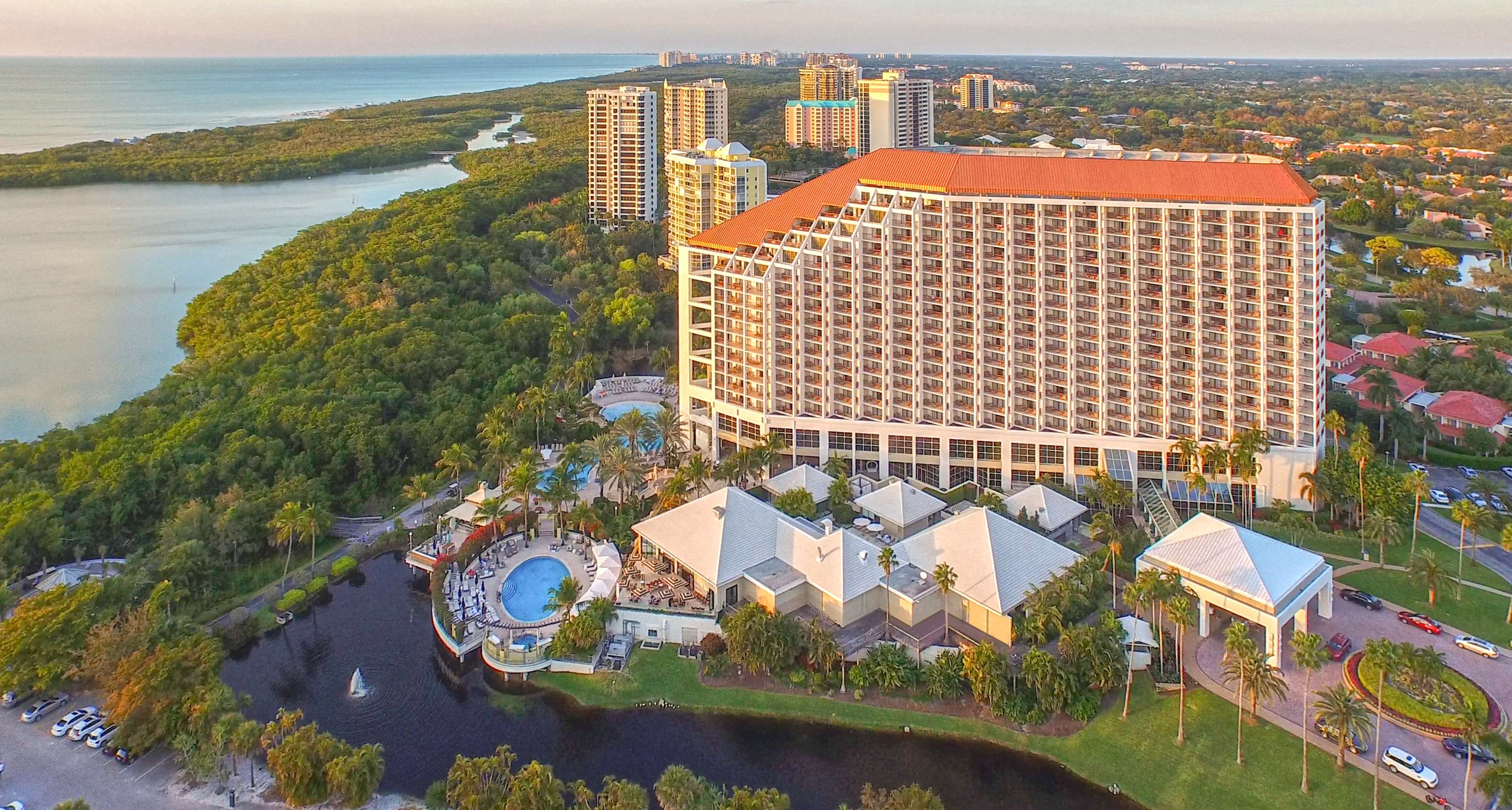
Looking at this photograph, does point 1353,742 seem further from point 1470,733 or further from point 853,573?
point 853,573

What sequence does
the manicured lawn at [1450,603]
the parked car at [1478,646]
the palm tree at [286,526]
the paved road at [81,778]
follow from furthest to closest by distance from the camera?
1. the palm tree at [286,526]
2. the manicured lawn at [1450,603]
3. the parked car at [1478,646]
4. the paved road at [81,778]

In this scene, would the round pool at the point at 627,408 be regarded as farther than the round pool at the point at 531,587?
Yes

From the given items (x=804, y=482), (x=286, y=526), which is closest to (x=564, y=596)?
(x=286, y=526)

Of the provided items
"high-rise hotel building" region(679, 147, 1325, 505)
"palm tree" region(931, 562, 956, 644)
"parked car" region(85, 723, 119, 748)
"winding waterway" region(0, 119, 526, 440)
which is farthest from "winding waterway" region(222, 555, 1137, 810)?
"winding waterway" region(0, 119, 526, 440)

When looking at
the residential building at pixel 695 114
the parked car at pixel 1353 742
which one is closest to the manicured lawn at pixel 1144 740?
the parked car at pixel 1353 742

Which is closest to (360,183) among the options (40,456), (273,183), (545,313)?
(273,183)

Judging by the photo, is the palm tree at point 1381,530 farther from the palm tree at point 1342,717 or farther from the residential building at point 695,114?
the residential building at point 695,114

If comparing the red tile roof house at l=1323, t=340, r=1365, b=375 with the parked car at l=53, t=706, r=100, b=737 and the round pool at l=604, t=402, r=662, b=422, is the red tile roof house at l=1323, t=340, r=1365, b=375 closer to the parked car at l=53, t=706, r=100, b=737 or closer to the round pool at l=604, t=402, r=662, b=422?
the round pool at l=604, t=402, r=662, b=422

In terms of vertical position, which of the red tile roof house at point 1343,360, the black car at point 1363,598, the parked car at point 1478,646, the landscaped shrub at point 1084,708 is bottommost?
the landscaped shrub at point 1084,708
